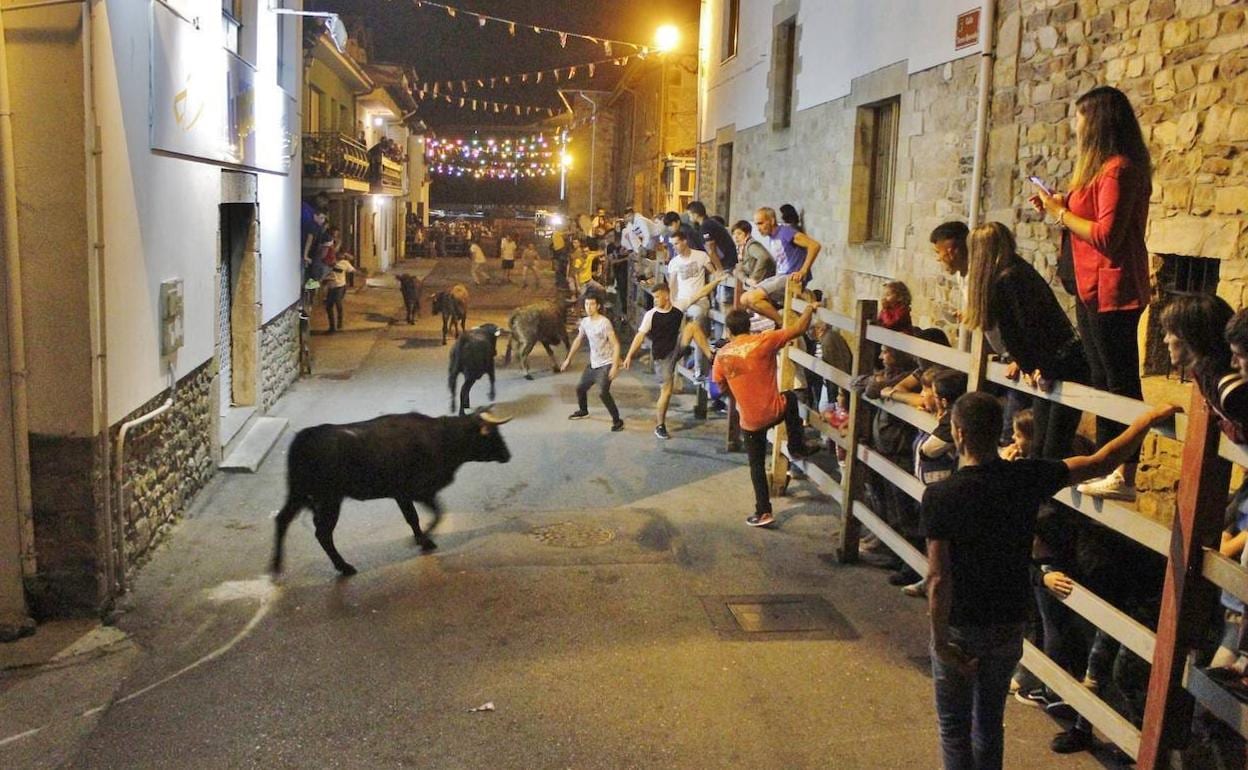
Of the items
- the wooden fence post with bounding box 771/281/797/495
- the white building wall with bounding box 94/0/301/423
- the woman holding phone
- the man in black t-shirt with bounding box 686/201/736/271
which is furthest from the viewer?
the man in black t-shirt with bounding box 686/201/736/271

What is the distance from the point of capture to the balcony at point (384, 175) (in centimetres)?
2628

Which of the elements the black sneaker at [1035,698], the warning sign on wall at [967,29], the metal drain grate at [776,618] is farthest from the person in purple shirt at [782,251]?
the black sneaker at [1035,698]

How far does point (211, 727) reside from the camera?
491 centimetres

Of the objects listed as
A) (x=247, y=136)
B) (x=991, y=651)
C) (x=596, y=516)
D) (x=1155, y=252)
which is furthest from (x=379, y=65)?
(x=991, y=651)

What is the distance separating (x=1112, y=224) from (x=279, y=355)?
10634 millimetres

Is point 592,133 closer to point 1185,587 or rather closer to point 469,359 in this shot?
point 469,359

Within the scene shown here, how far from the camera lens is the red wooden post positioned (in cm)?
369

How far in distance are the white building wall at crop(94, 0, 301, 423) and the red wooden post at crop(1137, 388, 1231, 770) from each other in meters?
5.75

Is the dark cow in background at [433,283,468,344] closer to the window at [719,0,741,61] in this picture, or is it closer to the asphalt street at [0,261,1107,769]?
the window at [719,0,741,61]

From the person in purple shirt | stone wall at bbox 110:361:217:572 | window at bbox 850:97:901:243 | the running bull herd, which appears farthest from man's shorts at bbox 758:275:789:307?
stone wall at bbox 110:361:217:572

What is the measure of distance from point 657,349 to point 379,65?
22.5 m

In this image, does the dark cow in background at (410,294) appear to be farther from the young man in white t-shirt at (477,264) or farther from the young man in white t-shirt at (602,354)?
the young man in white t-shirt at (602,354)

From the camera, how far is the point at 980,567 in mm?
3750

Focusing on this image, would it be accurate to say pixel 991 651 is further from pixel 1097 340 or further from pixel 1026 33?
pixel 1026 33
